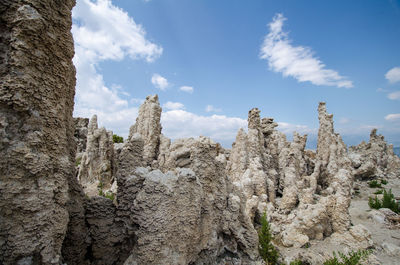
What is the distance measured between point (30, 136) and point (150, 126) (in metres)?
13.9

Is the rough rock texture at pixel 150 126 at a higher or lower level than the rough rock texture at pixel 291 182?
higher

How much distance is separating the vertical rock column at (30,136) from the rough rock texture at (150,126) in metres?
12.5

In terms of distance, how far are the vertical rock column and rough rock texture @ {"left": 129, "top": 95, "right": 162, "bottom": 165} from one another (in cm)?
1246

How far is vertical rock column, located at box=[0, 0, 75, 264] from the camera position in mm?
2346

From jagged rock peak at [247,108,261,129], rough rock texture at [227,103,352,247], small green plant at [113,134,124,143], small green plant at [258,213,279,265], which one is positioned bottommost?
small green plant at [258,213,279,265]

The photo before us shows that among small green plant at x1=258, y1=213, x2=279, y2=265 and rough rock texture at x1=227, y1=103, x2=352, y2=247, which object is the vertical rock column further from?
small green plant at x1=258, y1=213, x2=279, y2=265

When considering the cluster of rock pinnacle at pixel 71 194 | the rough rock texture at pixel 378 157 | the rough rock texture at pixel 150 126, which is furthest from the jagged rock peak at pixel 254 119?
the rough rock texture at pixel 378 157

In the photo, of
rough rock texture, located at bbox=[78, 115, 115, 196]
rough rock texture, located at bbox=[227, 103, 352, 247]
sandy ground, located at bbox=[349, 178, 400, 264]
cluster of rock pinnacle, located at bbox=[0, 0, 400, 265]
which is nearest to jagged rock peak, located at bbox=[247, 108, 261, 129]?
rough rock texture, located at bbox=[227, 103, 352, 247]

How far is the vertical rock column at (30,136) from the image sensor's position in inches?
92.4

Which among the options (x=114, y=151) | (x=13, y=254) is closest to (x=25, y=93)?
(x=13, y=254)

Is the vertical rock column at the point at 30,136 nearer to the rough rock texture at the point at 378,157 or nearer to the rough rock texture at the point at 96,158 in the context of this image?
the rough rock texture at the point at 96,158

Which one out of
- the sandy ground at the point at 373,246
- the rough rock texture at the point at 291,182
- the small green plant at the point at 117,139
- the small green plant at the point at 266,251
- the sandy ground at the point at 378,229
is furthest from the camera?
the small green plant at the point at 117,139

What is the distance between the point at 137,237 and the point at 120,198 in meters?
1.21

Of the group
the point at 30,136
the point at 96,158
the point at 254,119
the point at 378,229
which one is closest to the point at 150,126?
the point at 96,158
